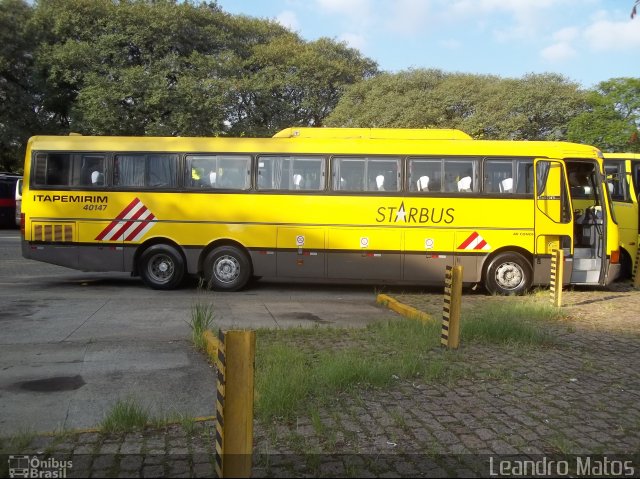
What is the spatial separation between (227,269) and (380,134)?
4.51 m

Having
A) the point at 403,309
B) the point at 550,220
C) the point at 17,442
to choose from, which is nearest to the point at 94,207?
the point at 403,309

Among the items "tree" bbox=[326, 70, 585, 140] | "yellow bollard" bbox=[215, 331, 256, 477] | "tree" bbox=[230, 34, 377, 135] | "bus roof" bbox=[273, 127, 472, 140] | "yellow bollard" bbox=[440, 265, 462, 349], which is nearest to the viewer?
"yellow bollard" bbox=[215, 331, 256, 477]

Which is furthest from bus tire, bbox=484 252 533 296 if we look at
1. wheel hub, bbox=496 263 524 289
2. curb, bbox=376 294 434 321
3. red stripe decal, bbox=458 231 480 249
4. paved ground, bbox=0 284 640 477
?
paved ground, bbox=0 284 640 477

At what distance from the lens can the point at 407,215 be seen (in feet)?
40.8

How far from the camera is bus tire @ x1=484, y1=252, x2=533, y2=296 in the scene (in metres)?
12.4

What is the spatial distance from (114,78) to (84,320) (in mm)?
22281

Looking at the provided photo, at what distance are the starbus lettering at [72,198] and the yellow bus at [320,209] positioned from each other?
22mm

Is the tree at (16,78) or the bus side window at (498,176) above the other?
the tree at (16,78)

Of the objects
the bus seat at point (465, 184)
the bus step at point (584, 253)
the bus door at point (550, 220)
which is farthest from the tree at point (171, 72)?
the bus step at point (584, 253)

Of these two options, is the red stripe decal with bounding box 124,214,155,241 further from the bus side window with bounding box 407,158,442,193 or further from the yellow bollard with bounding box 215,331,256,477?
the yellow bollard with bounding box 215,331,256,477

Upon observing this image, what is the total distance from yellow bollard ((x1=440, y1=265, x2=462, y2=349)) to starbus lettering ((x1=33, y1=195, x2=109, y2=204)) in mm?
8436

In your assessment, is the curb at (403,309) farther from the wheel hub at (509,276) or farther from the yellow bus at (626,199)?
the yellow bus at (626,199)

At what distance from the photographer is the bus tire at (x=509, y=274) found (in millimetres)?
12398

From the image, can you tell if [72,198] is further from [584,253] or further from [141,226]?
[584,253]
